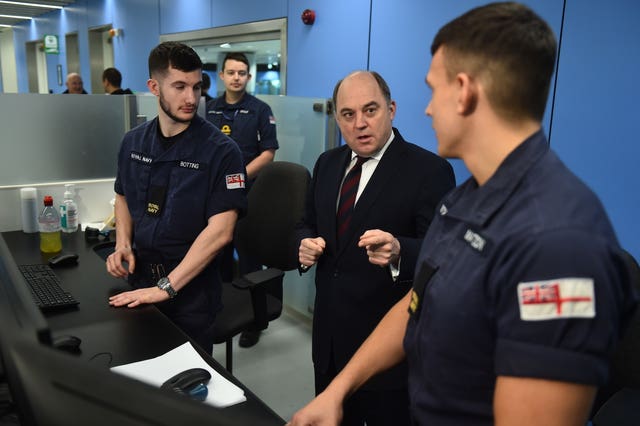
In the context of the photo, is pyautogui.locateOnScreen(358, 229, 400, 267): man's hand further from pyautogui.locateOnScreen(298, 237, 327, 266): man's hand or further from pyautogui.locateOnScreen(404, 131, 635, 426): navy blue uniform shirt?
pyautogui.locateOnScreen(404, 131, 635, 426): navy blue uniform shirt

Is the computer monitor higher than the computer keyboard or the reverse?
higher

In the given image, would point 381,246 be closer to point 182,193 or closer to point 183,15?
point 182,193

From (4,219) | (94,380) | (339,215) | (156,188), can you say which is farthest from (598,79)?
(4,219)

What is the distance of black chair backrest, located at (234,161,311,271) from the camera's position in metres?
2.26

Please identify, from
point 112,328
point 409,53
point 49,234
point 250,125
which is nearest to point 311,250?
point 112,328

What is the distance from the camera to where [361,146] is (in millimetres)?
1568

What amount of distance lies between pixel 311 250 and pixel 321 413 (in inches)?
25.7

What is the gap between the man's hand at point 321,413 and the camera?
91cm

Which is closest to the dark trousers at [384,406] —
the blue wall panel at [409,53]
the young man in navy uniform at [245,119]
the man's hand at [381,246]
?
the man's hand at [381,246]

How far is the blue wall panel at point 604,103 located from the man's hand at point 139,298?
1.74 metres

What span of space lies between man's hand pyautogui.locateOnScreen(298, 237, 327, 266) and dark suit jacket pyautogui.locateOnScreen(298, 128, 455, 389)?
0.21 feet

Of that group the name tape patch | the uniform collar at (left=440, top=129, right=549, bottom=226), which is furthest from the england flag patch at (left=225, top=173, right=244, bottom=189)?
the uniform collar at (left=440, top=129, right=549, bottom=226)

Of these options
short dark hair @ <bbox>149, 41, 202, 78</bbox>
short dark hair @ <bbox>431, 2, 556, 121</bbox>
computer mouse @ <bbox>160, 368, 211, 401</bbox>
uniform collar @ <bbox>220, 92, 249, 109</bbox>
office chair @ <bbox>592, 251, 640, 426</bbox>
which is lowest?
office chair @ <bbox>592, 251, 640, 426</bbox>

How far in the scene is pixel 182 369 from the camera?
1.23 m
